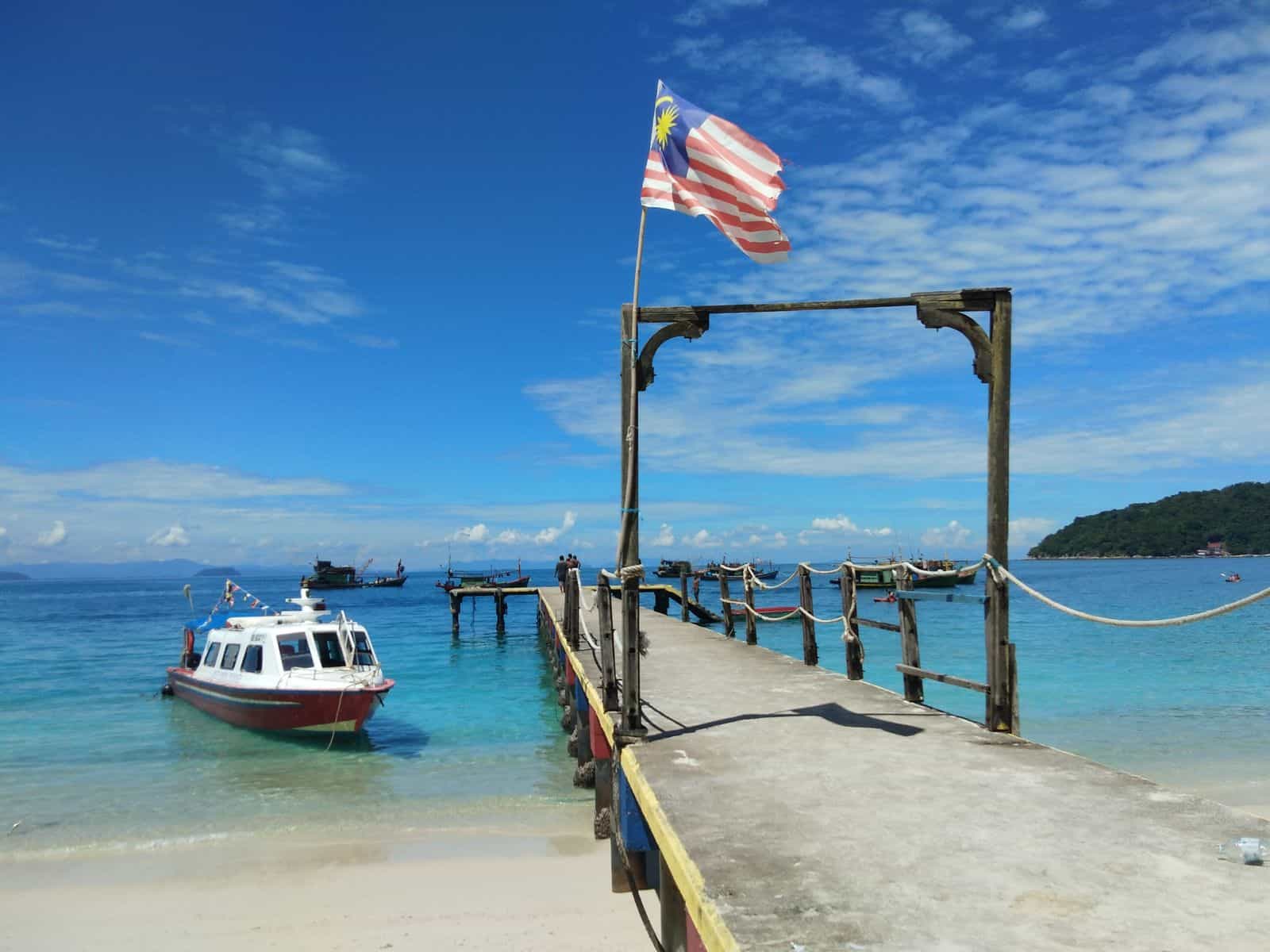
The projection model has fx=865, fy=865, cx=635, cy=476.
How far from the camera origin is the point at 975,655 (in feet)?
111

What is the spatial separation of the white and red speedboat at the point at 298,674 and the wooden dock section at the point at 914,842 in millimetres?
11574

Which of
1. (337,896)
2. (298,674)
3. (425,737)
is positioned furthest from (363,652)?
(337,896)

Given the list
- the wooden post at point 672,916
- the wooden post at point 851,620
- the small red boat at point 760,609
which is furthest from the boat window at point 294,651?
the wooden post at point 672,916

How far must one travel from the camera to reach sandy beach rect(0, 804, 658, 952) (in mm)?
9243

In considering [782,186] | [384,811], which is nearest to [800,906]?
[782,186]

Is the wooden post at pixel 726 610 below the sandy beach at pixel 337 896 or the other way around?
the other way around

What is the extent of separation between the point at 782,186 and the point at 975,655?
3072 cm

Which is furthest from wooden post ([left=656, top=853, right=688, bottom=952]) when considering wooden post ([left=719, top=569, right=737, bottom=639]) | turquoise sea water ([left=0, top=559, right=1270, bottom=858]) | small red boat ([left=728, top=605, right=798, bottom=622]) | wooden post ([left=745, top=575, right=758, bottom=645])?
wooden post ([left=719, top=569, right=737, bottom=639])

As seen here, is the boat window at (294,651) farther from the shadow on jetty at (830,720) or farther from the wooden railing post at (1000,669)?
the wooden railing post at (1000,669)

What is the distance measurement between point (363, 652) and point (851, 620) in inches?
511

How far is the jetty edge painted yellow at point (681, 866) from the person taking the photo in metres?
3.59

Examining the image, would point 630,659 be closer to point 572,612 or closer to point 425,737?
point 572,612

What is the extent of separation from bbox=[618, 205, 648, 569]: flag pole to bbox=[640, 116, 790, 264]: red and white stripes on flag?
441 millimetres

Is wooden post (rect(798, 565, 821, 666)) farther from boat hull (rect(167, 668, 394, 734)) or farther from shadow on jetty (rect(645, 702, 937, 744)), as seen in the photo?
boat hull (rect(167, 668, 394, 734))
